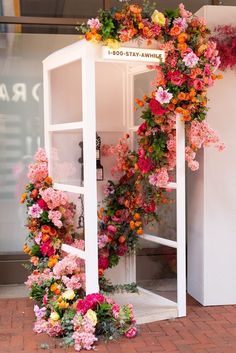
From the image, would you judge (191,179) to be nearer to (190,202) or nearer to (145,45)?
(190,202)

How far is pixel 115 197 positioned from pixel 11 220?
5.39ft

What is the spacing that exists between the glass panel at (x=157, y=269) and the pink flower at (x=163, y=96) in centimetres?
151

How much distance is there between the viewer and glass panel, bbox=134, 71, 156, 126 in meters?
5.30

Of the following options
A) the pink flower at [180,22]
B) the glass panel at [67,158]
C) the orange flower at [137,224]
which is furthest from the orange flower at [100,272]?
the pink flower at [180,22]

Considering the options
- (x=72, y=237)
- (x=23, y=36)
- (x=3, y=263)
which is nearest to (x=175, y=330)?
(x=72, y=237)

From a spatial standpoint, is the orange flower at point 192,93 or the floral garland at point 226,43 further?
the floral garland at point 226,43

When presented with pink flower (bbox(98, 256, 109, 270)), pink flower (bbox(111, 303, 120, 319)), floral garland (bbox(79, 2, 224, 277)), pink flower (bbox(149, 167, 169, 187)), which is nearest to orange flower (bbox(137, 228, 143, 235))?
floral garland (bbox(79, 2, 224, 277))

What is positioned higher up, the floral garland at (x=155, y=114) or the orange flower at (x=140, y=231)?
the floral garland at (x=155, y=114)

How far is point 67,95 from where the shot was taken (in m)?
5.18

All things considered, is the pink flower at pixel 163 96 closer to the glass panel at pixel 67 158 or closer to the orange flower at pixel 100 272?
the glass panel at pixel 67 158

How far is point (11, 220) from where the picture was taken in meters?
6.59

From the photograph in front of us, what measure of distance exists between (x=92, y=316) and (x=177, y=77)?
7.14 ft

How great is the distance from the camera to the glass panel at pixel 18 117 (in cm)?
642

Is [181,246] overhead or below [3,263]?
overhead
